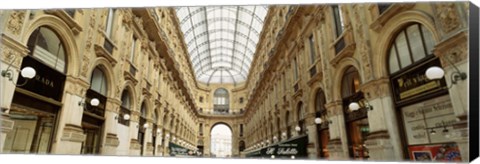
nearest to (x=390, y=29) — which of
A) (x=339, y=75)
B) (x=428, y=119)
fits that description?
(x=428, y=119)

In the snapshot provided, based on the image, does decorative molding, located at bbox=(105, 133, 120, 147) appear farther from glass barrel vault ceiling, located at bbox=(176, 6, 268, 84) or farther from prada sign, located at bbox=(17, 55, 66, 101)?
glass barrel vault ceiling, located at bbox=(176, 6, 268, 84)

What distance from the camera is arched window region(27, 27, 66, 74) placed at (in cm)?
454

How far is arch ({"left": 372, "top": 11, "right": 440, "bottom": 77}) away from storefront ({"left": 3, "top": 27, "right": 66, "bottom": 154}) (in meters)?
5.89

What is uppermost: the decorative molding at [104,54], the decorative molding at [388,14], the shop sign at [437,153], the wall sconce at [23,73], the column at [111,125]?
the decorative molding at [104,54]

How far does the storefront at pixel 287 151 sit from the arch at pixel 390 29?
7.26 feet

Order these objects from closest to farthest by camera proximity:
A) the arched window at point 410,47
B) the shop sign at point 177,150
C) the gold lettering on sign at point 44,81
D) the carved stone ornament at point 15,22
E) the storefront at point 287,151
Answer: the arched window at point 410,47 < the carved stone ornament at point 15,22 < the gold lettering on sign at point 44,81 < the storefront at point 287,151 < the shop sign at point 177,150

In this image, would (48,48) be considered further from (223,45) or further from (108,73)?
(223,45)

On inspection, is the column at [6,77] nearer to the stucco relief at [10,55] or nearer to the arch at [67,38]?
the stucco relief at [10,55]

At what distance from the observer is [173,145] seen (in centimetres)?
666

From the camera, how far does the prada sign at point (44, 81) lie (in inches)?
173

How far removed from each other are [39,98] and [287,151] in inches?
190

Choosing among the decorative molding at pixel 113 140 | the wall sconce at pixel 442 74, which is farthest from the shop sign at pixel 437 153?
the decorative molding at pixel 113 140

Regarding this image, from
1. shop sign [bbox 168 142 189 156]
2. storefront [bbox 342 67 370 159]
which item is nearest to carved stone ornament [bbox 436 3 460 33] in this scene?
storefront [bbox 342 67 370 159]

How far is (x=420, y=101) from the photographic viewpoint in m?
3.90
